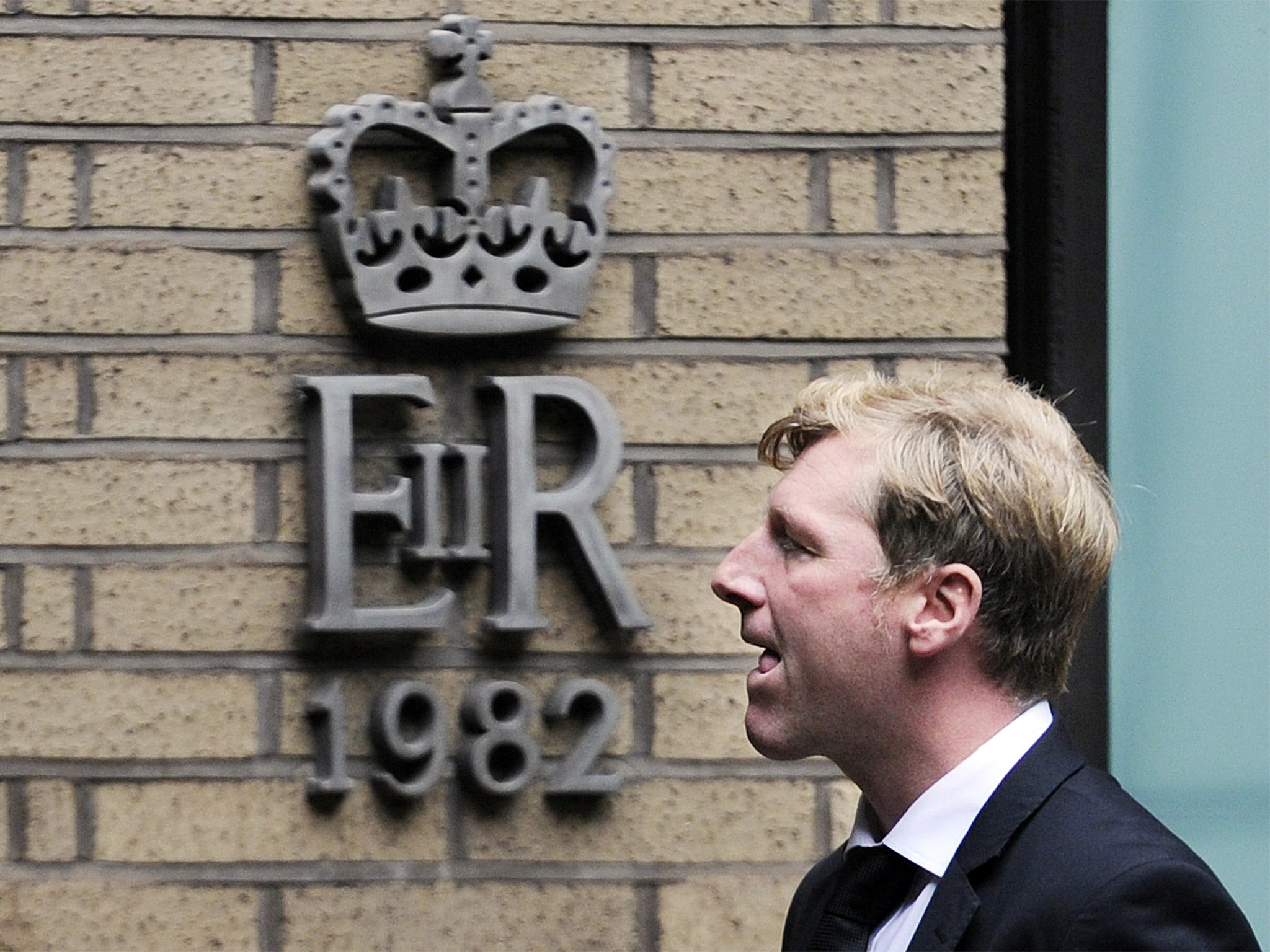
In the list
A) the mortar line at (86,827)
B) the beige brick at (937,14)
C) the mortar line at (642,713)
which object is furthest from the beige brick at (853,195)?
the mortar line at (86,827)

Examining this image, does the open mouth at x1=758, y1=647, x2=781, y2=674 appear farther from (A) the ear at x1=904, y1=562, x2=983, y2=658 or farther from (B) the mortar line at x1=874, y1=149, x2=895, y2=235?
(B) the mortar line at x1=874, y1=149, x2=895, y2=235

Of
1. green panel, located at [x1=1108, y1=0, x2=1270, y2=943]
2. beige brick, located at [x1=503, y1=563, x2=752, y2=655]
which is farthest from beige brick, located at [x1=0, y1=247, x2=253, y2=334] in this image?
green panel, located at [x1=1108, y1=0, x2=1270, y2=943]

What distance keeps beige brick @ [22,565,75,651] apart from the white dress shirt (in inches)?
50.4

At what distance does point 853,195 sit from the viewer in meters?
2.46

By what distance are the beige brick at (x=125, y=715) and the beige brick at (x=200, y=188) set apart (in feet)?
2.21

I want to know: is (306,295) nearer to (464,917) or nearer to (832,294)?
(832,294)

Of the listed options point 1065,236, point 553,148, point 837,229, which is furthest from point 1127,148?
point 553,148

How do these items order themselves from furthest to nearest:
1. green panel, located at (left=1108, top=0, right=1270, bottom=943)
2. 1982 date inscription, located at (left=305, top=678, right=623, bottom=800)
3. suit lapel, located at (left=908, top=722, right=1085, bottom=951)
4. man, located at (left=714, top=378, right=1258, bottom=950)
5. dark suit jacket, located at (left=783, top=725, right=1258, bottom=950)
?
1. green panel, located at (left=1108, top=0, right=1270, bottom=943)
2. 1982 date inscription, located at (left=305, top=678, right=623, bottom=800)
3. man, located at (left=714, top=378, right=1258, bottom=950)
4. suit lapel, located at (left=908, top=722, right=1085, bottom=951)
5. dark suit jacket, located at (left=783, top=725, right=1258, bottom=950)

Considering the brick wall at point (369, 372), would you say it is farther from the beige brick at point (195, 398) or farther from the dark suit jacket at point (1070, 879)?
the dark suit jacket at point (1070, 879)

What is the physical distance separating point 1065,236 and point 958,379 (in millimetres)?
1000

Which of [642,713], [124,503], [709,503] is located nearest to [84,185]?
[124,503]

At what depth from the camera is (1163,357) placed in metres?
2.71

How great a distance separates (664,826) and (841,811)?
273 mm

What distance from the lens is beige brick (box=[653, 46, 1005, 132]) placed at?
8.02ft
